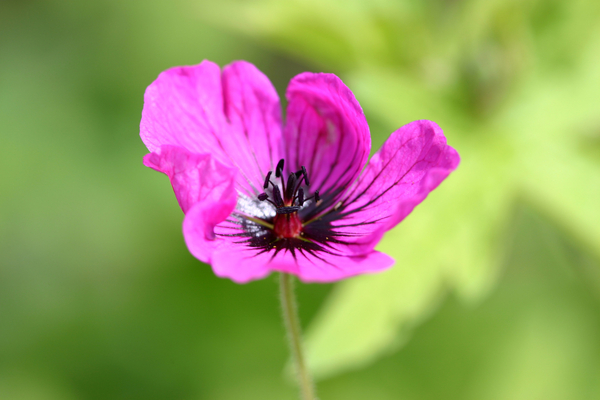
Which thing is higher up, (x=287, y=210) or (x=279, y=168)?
(x=279, y=168)

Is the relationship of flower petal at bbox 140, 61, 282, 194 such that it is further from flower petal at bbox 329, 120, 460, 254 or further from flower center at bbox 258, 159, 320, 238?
flower petal at bbox 329, 120, 460, 254

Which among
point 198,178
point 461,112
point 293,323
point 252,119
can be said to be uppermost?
point 461,112

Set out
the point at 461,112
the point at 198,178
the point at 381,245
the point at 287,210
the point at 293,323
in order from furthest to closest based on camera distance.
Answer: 1. the point at 461,112
2. the point at 381,245
3. the point at 287,210
4. the point at 293,323
5. the point at 198,178

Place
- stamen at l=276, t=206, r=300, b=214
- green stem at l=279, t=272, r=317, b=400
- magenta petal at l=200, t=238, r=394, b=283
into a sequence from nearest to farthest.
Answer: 1. magenta petal at l=200, t=238, r=394, b=283
2. green stem at l=279, t=272, r=317, b=400
3. stamen at l=276, t=206, r=300, b=214

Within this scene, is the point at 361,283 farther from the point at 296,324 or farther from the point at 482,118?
the point at 482,118

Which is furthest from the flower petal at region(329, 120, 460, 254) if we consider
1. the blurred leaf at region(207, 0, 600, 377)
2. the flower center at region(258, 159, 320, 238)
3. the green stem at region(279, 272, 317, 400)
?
the blurred leaf at region(207, 0, 600, 377)

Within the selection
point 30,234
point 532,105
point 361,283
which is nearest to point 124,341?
point 30,234

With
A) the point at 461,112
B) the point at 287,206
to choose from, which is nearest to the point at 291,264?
the point at 287,206

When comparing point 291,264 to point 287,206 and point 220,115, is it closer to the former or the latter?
point 287,206
